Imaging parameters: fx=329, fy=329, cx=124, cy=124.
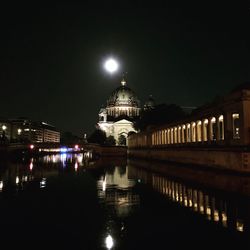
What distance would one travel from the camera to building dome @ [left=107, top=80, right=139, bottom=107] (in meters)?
159

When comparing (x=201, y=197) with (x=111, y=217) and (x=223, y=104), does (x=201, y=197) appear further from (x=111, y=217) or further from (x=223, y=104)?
(x=223, y=104)

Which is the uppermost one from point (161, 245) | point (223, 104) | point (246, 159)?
point (223, 104)

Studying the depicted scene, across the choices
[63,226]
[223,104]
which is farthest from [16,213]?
[223,104]

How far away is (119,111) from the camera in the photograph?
15938 cm

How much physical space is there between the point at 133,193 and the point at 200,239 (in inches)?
372

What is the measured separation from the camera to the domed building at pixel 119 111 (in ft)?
490

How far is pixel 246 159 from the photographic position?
24875 millimetres

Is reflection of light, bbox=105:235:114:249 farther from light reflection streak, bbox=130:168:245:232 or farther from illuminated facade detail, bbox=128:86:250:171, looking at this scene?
illuminated facade detail, bbox=128:86:250:171

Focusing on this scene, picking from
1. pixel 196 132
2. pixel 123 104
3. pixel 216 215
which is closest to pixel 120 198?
pixel 216 215

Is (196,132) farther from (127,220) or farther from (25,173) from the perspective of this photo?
(127,220)

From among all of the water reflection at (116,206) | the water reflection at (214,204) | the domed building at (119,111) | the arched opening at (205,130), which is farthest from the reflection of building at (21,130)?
the water reflection at (214,204)

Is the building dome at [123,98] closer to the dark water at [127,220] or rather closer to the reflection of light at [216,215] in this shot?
the dark water at [127,220]

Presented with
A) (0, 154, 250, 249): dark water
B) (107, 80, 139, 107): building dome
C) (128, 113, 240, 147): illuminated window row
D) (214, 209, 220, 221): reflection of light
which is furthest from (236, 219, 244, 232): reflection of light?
(107, 80, 139, 107): building dome

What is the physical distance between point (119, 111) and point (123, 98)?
6.73 m
